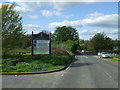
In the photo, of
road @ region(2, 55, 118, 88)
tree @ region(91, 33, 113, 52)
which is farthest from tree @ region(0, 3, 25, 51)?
tree @ region(91, 33, 113, 52)

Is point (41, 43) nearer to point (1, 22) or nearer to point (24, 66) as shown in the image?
point (1, 22)

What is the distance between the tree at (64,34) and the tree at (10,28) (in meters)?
90.1

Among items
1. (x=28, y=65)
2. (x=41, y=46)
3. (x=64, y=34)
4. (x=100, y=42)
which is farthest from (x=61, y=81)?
(x=64, y=34)

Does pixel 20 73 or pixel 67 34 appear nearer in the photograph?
pixel 20 73

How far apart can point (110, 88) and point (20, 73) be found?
Answer: 7528 mm

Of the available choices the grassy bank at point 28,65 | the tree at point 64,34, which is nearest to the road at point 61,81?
the grassy bank at point 28,65

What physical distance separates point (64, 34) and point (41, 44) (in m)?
92.5

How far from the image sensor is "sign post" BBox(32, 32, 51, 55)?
26484 mm

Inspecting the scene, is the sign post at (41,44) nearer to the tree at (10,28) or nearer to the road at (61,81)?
the tree at (10,28)

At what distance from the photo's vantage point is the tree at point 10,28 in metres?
25.0

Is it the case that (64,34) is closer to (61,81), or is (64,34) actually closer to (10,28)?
(10,28)

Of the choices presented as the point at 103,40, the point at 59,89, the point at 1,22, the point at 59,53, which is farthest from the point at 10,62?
the point at 103,40

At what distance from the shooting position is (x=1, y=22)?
24.8m

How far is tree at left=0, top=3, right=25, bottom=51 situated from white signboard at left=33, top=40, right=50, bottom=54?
212 cm
